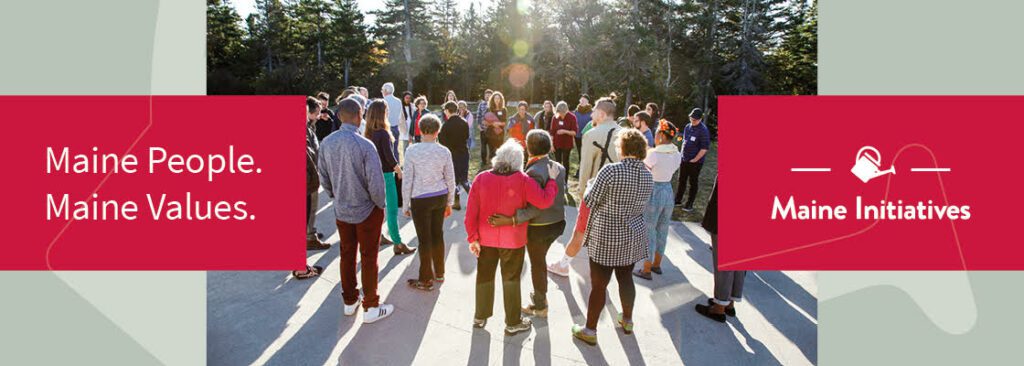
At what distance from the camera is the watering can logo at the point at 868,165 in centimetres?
328

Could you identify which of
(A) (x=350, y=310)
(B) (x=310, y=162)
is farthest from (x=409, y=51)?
(A) (x=350, y=310)

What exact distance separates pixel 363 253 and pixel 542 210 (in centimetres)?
151

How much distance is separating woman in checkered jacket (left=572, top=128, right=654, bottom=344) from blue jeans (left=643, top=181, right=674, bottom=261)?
126 centimetres

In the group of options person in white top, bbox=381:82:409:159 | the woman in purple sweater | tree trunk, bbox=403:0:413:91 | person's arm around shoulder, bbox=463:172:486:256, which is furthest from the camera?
tree trunk, bbox=403:0:413:91

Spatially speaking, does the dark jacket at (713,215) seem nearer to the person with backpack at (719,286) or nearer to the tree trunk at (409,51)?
the person with backpack at (719,286)

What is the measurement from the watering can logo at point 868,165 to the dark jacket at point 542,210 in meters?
2.10

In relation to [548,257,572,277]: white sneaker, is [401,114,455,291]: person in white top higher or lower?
higher

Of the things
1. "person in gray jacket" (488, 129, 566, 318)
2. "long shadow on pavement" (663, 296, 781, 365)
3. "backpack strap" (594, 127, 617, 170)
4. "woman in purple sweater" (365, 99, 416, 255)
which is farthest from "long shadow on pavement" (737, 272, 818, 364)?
"woman in purple sweater" (365, 99, 416, 255)

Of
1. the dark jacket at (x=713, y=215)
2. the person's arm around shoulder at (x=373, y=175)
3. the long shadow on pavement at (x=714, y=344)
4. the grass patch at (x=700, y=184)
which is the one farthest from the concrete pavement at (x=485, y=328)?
the grass patch at (x=700, y=184)

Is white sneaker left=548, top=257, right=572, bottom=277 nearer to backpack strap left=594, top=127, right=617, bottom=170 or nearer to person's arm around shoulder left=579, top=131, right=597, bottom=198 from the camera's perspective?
person's arm around shoulder left=579, top=131, right=597, bottom=198

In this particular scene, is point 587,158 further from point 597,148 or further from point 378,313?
point 378,313

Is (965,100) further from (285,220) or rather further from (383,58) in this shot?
(383,58)

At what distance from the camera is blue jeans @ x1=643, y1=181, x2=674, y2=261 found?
4625 millimetres

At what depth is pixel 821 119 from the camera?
3.44 metres
